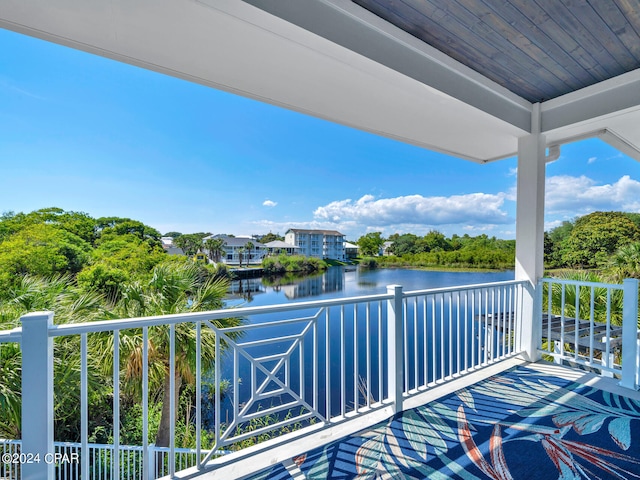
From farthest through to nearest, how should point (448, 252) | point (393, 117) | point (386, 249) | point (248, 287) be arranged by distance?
point (386, 249)
point (248, 287)
point (448, 252)
point (393, 117)

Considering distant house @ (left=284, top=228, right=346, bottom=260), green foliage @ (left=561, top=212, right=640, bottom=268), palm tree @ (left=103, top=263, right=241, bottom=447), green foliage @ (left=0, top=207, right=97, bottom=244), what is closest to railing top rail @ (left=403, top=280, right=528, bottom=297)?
palm tree @ (left=103, top=263, right=241, bottom=447)

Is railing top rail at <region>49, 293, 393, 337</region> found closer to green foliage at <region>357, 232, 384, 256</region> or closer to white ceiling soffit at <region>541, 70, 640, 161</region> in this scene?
white ceiling soffit at <region>541, 70, 640, 161</region>

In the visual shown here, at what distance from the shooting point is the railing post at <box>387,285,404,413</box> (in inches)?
91.6

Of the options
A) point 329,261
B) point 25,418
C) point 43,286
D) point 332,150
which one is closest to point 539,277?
point 25,418

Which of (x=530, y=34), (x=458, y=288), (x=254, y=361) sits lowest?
(x=254, y=361)

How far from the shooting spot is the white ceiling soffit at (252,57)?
176 centimetres

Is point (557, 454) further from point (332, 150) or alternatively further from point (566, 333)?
point (332, 150)

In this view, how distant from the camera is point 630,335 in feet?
8.83

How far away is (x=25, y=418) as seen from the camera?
130 centimetres

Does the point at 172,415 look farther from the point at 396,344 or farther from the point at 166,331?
the point at 166,331

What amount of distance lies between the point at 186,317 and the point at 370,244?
8.20 m

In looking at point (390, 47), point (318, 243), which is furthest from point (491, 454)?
point (318, 243)

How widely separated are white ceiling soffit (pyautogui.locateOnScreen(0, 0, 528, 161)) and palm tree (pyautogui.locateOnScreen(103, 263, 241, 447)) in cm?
333

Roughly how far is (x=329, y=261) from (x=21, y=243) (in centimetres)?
1170
